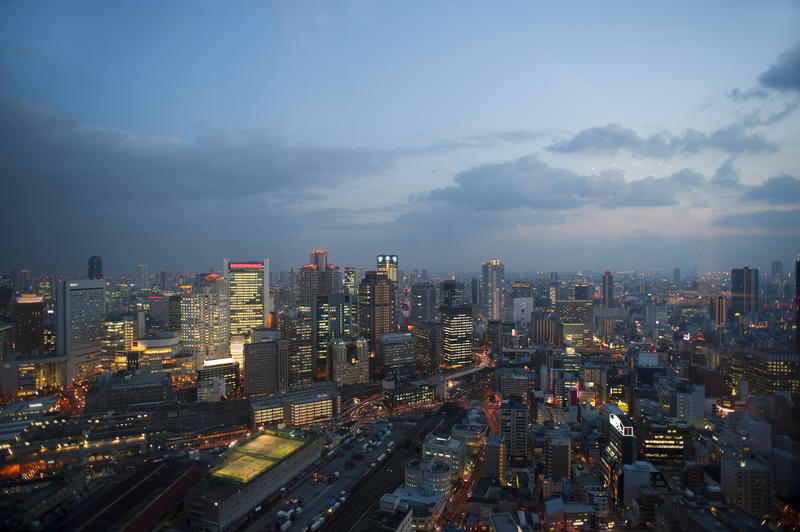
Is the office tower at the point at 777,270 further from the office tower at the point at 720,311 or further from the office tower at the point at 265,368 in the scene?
the office tower at the point at 265,368

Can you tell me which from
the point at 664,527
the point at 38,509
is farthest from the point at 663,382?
the point at 38,509

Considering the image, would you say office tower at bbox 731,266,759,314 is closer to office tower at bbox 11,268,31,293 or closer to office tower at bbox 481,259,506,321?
office tower at bbox 11,268,31,293

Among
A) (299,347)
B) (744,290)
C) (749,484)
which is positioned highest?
(744,290)

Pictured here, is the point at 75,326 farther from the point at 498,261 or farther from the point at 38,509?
the point at 498,261

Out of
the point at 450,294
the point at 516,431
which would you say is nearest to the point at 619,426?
the point at 516,431

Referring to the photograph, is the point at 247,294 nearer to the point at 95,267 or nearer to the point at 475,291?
the point at 95,267

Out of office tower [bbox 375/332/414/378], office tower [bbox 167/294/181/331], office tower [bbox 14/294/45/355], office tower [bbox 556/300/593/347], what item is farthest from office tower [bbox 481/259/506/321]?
office tower [bbox 14/294/45/355]
